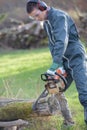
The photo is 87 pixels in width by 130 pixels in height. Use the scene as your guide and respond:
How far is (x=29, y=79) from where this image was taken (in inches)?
564

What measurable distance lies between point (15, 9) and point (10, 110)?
23.9 metres

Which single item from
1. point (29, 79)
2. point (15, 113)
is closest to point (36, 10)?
point (15, 113)

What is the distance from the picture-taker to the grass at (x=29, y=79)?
8.43 m

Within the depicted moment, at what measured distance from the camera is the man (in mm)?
7457

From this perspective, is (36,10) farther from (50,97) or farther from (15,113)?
(15,113)

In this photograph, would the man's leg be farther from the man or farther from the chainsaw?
the chainsaw

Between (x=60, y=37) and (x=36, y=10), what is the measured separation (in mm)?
498

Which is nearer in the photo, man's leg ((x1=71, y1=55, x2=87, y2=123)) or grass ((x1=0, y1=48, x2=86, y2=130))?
man's leg ((x1=71, y1=55, x2=87, y2=123))

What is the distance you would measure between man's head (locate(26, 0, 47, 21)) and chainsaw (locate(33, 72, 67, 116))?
81cm

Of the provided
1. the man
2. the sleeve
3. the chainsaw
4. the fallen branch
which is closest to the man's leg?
the man

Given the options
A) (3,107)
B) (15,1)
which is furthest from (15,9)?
(3,107)

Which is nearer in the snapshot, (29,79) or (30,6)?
(30,6)

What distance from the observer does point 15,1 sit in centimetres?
3222

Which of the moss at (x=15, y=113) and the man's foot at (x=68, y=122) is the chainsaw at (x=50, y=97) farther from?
the man's foot at (x=68, y=122)
